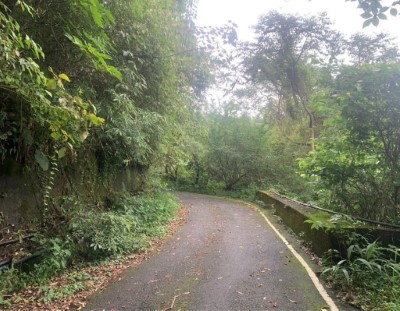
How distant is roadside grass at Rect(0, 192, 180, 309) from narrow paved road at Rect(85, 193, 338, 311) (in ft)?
1.89

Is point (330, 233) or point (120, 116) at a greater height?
point (120, 116)

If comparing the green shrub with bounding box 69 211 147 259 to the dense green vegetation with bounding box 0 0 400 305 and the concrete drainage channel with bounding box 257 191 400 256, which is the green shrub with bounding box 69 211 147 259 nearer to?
the dense green vegetation with bounding box 0 0 400 305

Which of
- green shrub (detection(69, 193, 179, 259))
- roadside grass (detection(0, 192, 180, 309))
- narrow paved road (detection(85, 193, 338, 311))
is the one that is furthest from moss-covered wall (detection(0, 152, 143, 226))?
narrow paved road (detection(85, 193, 338, 311))

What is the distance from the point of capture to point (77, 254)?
673 cm

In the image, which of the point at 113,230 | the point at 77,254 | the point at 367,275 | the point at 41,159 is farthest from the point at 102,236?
the point at 367,275

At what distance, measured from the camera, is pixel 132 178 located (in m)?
13.1

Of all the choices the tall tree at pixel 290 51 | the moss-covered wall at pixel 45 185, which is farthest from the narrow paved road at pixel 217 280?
the tall tree at pixel 290 51

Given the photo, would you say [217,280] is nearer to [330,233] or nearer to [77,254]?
[330,233]

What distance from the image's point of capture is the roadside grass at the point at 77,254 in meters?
5.15

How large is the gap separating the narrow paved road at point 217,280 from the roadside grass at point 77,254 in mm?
577

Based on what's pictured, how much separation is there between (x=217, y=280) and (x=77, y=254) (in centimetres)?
315

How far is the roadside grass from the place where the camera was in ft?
16.9

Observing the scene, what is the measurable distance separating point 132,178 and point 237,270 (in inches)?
310

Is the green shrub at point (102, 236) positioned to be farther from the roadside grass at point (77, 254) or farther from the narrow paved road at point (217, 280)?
the narrow paved road at point (217, 280)
